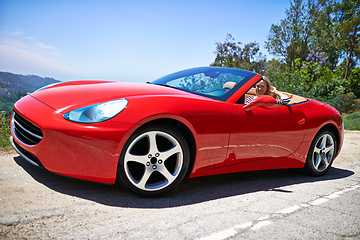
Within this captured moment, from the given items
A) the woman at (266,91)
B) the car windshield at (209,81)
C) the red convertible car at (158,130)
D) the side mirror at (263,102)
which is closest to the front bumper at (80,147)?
the red convertible car at (158,130)

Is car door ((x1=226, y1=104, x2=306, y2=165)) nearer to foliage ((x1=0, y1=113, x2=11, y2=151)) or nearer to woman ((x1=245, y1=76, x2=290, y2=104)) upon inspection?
woman ((x1=245, y1=76, x2=290, y2=104))

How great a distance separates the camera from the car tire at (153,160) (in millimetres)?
2783

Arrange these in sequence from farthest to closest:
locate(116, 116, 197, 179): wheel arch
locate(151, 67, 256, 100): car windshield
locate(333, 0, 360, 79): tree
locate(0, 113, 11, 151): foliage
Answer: locate(333, 0, 360, 79): tree → locate(0, 113, 11, 151): foliage → locate(151, 67, 256, 100): car windshield → locate(116, 116, 197, 179): wheel arch

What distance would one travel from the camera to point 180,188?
3.39 m

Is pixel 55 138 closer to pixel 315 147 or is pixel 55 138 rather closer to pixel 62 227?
pixel 62 227

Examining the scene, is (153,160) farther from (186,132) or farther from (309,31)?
(309,31)

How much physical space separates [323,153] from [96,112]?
3.39 m

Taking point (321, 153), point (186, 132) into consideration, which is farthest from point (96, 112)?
point (321, 153)


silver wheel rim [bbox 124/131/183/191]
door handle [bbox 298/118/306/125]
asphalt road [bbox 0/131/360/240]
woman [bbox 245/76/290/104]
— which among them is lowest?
asphalt road [bbox 0/131/360/240]

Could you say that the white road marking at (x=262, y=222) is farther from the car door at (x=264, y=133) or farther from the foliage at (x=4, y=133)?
the foliage at (x=4, y=133)

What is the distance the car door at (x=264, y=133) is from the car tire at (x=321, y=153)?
1.42 ft

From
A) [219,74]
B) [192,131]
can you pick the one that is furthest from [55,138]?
[219,74]

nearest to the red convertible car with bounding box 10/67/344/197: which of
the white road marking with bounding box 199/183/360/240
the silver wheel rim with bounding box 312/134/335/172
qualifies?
the silver wheel rim with bounding box 312/134/335/172

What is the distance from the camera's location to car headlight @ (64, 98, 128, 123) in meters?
2.66
